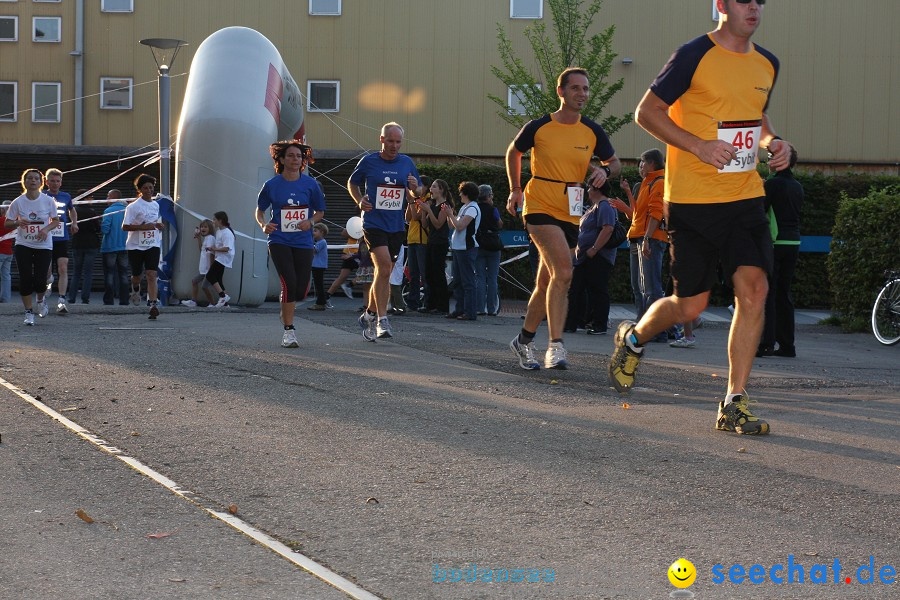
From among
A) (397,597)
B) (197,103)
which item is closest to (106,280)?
(197,103)

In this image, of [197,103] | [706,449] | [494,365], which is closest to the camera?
[706,449]

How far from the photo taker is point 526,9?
3466cm

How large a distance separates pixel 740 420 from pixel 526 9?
96.9ft

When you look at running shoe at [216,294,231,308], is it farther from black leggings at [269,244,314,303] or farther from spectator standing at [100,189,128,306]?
black leggings at [269,244,314,303]

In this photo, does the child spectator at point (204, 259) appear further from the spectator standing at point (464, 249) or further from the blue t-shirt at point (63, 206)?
the spectator standing at point (464, 249)

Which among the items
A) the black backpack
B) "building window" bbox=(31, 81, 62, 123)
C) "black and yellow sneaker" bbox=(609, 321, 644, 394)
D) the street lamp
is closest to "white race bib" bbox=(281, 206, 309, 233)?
"black and yellow sneaker" bbox=(609, 321, 644, 394)

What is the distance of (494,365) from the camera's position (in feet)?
32.3

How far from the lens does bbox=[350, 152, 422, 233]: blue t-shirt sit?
12.0 m

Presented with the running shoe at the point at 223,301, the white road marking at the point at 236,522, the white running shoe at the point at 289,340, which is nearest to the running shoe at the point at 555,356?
the white running shoe at the point at 289,340

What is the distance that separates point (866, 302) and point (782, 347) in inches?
175

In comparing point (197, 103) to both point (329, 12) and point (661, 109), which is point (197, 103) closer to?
point (661, 109)

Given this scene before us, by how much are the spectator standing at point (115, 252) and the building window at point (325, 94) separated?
48.4 feet

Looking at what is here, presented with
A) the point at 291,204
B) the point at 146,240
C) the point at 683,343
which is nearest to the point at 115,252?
the point at 146,240

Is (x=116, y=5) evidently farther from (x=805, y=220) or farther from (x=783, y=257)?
(x=783, y=257)
